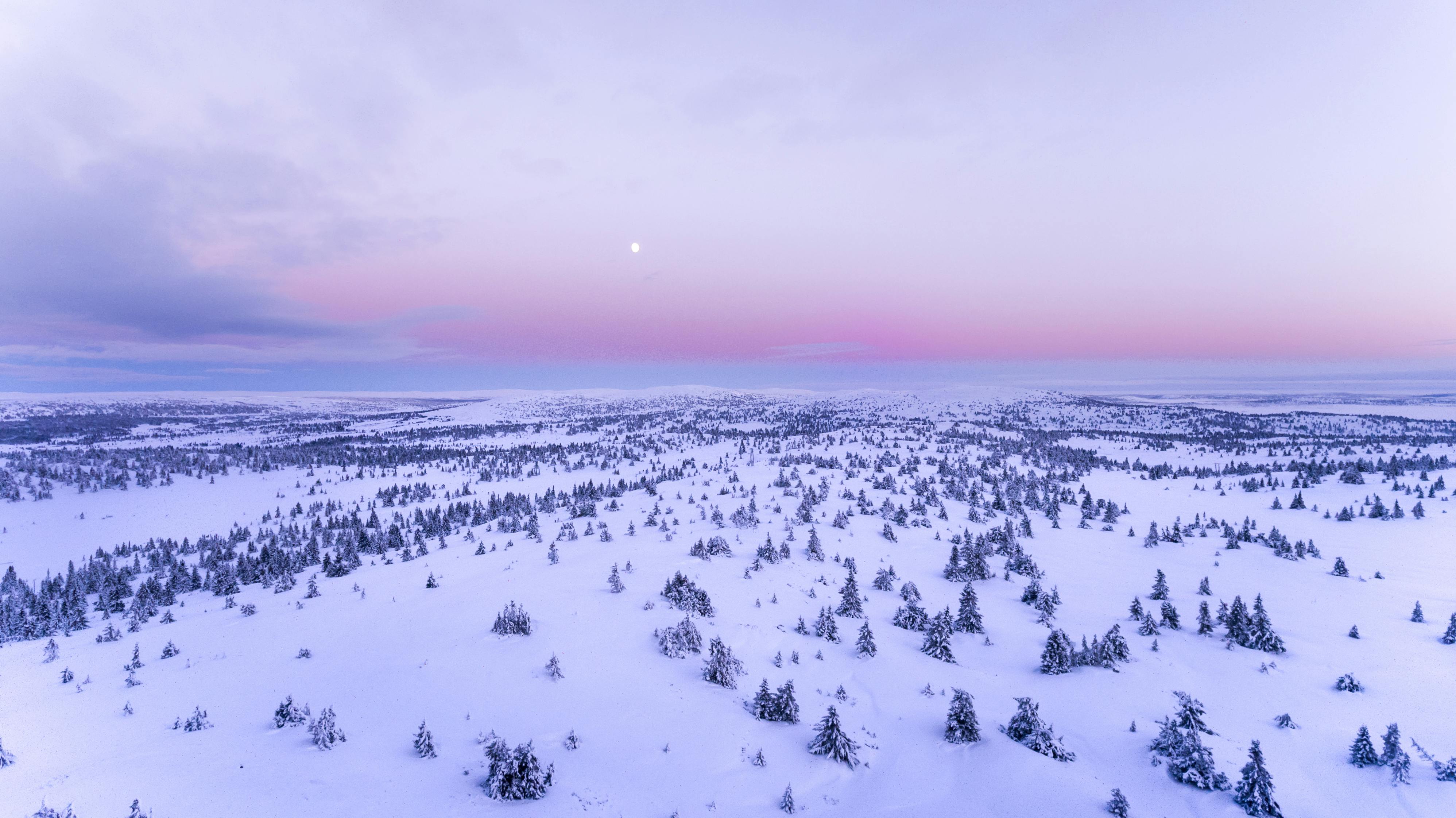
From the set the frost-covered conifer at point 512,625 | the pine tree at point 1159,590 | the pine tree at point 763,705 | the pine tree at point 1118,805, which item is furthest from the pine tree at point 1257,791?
the frost-covered conifer at point 512,625

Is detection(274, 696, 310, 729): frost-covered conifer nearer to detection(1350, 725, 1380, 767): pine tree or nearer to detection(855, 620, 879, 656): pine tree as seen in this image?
detection(855, 620, 879, 656): pine tree

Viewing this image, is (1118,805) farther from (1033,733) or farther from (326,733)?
(326,733)

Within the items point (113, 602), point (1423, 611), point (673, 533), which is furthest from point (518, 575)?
point (1423, 611)

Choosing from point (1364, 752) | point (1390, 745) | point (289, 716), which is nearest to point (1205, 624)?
point (1364, 752)

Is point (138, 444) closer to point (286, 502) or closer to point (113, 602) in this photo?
point (286, 502)

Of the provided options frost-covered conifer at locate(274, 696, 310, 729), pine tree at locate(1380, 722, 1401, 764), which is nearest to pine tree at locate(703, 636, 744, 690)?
frost-covered conifer at locate(274, 696, 310, 729)
